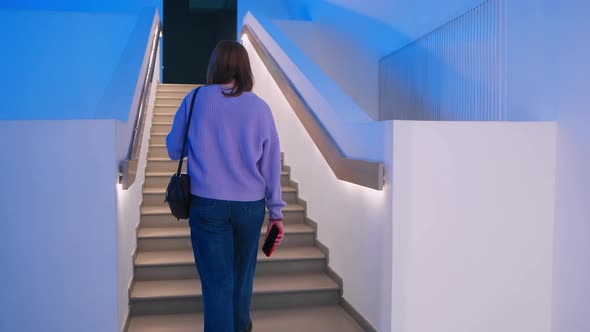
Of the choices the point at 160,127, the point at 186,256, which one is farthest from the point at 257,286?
the point at 160,127

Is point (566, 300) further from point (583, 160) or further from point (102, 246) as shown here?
point (102, 246)

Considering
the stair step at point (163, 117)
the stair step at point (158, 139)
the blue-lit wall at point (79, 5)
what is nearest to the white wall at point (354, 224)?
the stair step at point (158, 139)

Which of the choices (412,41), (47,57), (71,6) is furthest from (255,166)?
(71,6)

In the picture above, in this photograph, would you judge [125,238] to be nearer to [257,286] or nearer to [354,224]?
[257,286]

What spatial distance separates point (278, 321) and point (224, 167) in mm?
1472

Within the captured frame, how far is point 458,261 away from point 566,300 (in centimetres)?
62

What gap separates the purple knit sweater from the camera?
7.79 ft

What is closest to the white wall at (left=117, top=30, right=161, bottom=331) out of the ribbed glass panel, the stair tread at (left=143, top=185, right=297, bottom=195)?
the stair tread at (left=143, top=185, right=297, bottom=195)

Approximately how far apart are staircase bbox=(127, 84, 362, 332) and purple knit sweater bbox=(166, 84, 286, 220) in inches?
50.4

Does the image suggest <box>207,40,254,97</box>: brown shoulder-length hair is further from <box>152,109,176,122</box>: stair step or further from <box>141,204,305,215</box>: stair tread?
<box>152,109,176,122</box>: stair step

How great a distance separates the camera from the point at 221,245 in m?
2.38

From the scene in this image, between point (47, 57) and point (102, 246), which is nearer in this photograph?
point (102, 246)

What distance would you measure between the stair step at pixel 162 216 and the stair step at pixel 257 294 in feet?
2.58

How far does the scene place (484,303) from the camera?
2.98m
